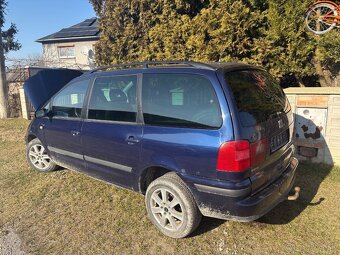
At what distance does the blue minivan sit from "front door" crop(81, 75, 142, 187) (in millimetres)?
12

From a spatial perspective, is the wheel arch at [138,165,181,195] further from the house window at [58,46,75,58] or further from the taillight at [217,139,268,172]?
the house window at [58,46,75,58]

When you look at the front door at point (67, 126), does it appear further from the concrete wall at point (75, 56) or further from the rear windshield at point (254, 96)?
the concrete wall at point (75, 56)

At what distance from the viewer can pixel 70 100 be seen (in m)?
4.16

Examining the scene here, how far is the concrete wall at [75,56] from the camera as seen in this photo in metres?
21.6

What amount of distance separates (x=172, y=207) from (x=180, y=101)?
1129 mm

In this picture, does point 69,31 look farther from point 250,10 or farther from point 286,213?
point 286,213

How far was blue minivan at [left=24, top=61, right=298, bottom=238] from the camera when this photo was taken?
2.51 meters

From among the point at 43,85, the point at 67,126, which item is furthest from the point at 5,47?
the point at 67,126

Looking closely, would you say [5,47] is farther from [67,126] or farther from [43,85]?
[67,126]

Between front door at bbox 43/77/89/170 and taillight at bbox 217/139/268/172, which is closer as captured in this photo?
taillight at bbox 217/139/268/172

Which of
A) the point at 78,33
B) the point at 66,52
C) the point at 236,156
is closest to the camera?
the point at 236,156

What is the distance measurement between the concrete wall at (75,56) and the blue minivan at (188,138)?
60.9 feet

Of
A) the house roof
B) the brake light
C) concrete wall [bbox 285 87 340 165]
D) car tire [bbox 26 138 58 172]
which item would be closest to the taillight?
the brake light

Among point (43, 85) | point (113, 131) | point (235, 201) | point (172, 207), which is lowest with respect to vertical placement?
point (172, 207)
